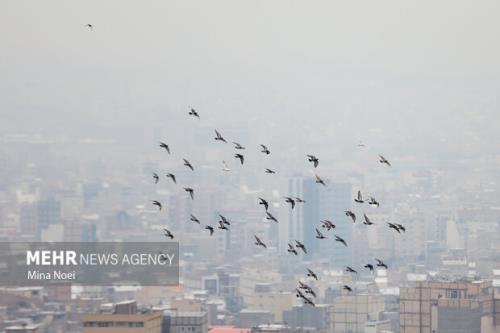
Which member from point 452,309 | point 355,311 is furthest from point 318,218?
point 452,309

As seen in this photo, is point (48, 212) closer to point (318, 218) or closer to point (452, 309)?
point (318, 218)

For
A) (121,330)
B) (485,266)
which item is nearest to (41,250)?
(121,330)

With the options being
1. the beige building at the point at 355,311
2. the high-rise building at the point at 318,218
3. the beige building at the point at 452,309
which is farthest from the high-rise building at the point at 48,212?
the beige building at the point at 452,309

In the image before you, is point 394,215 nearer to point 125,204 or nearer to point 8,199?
point 125,204

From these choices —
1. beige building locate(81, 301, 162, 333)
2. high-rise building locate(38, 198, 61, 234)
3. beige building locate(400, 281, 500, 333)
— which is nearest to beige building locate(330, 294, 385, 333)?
beige building locate(400, 281, 500, 333)

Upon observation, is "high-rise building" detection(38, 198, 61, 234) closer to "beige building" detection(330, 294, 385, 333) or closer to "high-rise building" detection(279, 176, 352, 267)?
"high-rise building" detection(279, 176, 352, 267)

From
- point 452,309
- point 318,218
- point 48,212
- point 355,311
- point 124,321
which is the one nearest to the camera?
point 124,321
